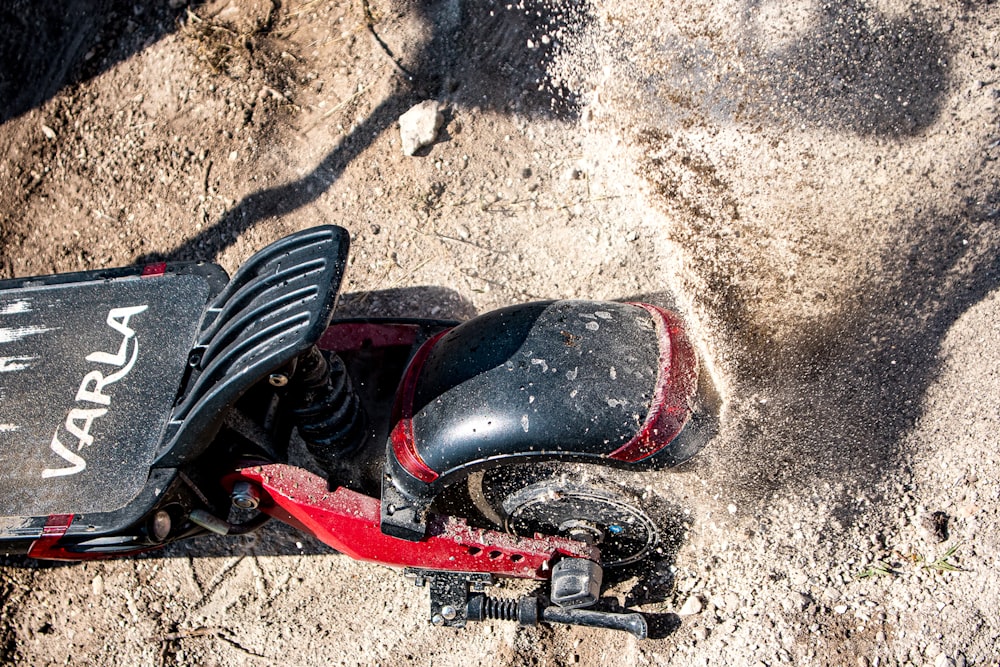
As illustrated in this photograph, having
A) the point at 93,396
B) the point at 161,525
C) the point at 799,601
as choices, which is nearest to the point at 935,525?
the point at 799,601

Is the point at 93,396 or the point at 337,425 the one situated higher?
the point at 93,396

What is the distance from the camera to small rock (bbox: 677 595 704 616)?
8.92 ft

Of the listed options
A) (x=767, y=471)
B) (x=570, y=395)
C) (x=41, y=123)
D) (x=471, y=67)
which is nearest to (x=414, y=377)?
(x=570, y=395)

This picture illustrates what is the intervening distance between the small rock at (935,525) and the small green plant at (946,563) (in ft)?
0.13

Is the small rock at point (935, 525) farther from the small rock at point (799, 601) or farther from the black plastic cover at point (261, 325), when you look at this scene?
the black plastic cover at point (261, 325)

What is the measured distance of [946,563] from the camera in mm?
2621

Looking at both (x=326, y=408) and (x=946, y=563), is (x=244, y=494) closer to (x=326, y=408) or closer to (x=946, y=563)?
(x=326, y=408)

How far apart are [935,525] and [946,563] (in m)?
0.12

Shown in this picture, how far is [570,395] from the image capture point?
2.04 m

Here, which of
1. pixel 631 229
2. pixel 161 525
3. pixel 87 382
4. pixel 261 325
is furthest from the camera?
pixel 631 229

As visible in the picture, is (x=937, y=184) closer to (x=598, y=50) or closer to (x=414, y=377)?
(x=598, y=50)

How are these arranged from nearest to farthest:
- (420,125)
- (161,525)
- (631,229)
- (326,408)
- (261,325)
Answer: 1. (261,325)
2. (161,525)
3. (326,408)
4. (631,229)
5. (420,125)

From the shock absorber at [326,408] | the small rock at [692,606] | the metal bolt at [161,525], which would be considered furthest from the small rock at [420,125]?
the small rock at [692,606]

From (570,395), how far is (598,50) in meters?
1.96
